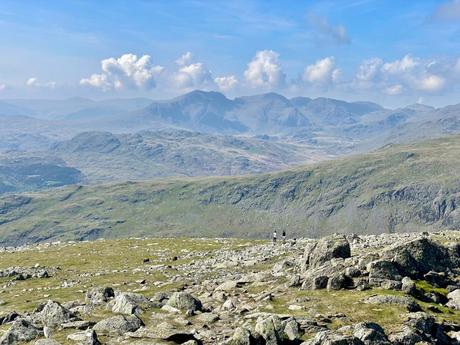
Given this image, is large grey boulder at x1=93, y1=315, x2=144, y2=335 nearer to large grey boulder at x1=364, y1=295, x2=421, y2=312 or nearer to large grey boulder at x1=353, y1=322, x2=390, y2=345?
large grey boulder at x1=353, y1=322, x2=390, y2=345

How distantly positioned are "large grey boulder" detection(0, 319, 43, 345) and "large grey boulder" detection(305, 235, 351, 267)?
28.9 meters

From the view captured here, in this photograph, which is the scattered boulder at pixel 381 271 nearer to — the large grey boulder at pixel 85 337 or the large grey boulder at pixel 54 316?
the large grey boulder at pixel 85 337

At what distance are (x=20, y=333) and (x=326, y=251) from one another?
3153cm

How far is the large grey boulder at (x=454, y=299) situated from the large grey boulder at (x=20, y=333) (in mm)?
33651

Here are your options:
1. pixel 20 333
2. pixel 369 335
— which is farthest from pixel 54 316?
pixel 369 335

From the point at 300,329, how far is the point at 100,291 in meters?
24.2

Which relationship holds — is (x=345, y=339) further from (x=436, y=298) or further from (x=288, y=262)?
(x=288, y=262)

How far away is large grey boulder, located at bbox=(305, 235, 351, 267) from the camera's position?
51966 mm

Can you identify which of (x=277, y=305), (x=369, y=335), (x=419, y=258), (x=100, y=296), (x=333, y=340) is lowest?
(x=100, y=296)

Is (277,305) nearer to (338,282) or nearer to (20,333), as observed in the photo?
(338,282)

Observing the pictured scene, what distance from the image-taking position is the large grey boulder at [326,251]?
52.0 meters

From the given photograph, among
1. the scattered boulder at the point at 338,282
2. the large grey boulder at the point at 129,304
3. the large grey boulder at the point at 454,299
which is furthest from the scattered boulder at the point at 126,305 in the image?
the large grey boulder at the point at 454,299

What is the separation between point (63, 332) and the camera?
32656 mm

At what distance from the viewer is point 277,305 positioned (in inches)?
1602
